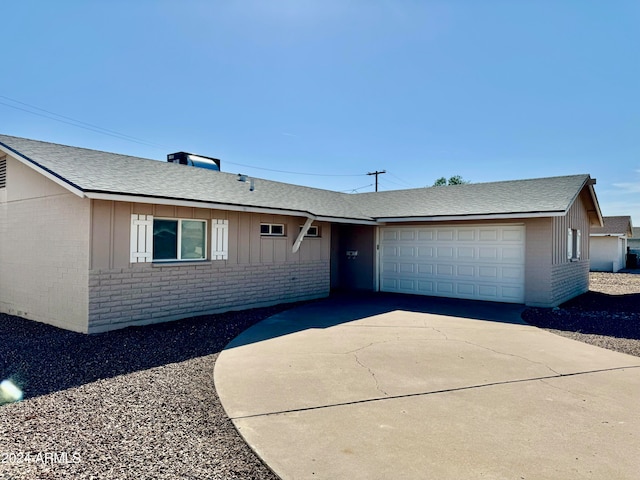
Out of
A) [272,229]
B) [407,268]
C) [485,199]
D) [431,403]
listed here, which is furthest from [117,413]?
[485,199]

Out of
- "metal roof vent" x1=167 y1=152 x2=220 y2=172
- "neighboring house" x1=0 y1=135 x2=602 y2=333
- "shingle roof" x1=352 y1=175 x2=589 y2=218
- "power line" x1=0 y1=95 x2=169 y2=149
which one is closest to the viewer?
"neighboring house" x1=0 y1=135 x2=602 y2=333

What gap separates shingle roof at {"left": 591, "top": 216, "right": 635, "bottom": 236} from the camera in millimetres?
27078

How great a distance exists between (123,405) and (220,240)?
5557 mm

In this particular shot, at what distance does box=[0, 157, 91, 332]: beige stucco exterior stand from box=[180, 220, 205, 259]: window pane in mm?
2022

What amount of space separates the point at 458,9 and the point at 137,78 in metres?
11.6

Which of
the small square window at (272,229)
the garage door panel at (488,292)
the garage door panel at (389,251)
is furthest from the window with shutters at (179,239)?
the garage door panel at (488,292)

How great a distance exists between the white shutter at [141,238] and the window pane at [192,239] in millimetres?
834

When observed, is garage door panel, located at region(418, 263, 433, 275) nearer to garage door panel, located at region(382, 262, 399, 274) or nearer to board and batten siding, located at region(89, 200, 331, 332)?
garage door panel, located at region(382, 262, 399, 274)

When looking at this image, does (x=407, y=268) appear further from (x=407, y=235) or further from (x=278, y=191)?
(x=278, y=191)

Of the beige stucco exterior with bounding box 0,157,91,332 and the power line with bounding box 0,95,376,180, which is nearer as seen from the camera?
the beige stucco exterior with bounding box 0,157,91,332

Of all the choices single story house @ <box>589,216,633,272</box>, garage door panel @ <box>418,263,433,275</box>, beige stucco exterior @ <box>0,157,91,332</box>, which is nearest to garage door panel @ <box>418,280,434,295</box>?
garage door panel @ <box>418,263,433,275</box>

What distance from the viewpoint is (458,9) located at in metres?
Answer: 9.19

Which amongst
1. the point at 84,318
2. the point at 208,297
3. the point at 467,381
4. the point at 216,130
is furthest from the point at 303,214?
the point at 216,130

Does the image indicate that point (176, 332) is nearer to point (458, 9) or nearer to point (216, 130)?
point (458, 9)
